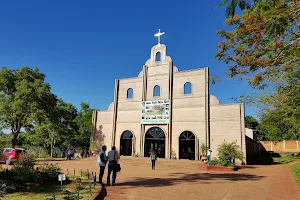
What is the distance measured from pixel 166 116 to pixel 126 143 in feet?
23.9

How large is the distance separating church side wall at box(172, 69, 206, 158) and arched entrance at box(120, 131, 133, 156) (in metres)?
6.16

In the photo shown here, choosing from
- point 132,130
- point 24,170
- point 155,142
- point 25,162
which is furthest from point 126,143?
point 24,170

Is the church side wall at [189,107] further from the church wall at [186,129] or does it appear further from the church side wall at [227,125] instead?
the church side wall at [227,125]

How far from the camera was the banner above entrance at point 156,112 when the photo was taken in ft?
88.8

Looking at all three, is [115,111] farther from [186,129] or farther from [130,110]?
[186,129]

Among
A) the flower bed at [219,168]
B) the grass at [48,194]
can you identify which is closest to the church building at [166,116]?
the flower bed at [219,168]

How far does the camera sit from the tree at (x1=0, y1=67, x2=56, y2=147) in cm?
2405

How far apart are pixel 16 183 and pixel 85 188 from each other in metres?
2.61

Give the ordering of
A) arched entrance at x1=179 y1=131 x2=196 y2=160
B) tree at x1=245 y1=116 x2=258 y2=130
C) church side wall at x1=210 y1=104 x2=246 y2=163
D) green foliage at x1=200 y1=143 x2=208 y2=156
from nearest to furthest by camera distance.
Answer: church side wall at x1=210 y1=104 x2=246 y2=163
green foliage at x1=200 y1=143 x2=208 y2=156
arched entrance at x1=179 y1=131 x2=196 y2=160
tree at x1=245 y1=116 x2=258 y2=130

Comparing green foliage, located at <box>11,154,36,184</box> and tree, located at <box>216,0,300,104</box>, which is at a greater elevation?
tree, located at <box>216,0,300,104</box>

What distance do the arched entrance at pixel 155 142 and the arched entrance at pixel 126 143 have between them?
7.74ft

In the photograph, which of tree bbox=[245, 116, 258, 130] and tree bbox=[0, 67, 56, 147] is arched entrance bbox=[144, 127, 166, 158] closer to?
tree bbox=[0, 67, 56, 147]

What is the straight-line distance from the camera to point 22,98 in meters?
24.1

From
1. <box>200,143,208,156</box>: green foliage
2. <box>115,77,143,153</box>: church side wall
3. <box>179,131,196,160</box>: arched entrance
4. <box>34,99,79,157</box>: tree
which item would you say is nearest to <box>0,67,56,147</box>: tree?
<box>34,99,79,157</box>: tree
